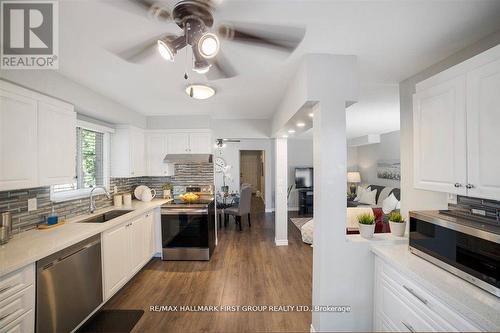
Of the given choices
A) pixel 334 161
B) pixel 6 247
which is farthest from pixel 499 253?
pixel 6 247

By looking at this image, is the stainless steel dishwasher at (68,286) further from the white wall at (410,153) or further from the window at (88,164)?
the white wall at (410,153)

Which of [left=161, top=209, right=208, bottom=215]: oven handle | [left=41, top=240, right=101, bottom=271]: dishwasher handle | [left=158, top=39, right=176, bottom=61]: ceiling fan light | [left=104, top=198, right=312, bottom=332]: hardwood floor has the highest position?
[left=158, top=39, right=176, bottom=61]: ceiling fan light

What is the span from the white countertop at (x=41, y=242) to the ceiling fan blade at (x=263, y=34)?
6.34 feet

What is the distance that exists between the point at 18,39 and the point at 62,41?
0.24 m

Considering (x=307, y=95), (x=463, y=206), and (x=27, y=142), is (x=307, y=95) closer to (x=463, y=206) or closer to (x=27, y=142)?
(x=463, y=206)

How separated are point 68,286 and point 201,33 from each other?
2176mm

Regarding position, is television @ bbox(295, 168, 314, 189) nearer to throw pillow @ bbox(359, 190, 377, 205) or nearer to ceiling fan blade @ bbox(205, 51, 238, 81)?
throw pillow @ bbox(359, 190, 377, 205)

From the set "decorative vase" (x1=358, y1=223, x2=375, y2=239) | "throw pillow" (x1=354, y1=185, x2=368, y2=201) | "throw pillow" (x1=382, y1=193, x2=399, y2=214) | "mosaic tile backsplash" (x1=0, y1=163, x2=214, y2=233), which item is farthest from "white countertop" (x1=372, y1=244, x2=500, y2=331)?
Result: "throw pillow" (x1=354, y1=185, x2=368, y2=201)

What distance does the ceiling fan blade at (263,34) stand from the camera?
1089 mm

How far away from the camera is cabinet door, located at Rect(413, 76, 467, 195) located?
131 cm

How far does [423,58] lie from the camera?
173cm

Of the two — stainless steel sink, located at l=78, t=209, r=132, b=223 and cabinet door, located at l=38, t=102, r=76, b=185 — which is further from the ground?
cabinet door, located at l=38, t=102, r=76, b=185

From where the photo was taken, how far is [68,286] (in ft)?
5.38
